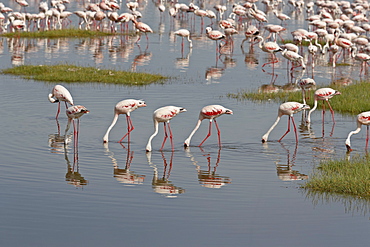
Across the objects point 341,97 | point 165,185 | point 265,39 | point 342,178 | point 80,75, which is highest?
point 265,39

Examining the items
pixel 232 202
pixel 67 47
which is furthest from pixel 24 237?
pixel 67 47

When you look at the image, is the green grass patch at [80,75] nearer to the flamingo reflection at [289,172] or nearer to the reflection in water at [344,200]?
the flamingo reflection at [289,172]

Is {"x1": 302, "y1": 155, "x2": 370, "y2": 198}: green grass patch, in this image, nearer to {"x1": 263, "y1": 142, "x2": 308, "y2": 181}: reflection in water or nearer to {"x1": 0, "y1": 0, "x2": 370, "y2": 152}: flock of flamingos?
{"x1": 263, "y1": 142, "x2": 308, "y2": 181}: reflection in water

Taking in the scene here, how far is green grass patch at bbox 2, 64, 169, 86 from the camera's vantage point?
22203 millimetres

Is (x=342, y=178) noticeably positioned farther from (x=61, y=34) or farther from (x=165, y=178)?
(x=61, y=34)

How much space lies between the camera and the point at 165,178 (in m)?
11.8

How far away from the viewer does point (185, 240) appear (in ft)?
28.9

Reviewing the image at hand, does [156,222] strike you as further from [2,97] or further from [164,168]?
[2,97]

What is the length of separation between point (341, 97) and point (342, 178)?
27.1ft

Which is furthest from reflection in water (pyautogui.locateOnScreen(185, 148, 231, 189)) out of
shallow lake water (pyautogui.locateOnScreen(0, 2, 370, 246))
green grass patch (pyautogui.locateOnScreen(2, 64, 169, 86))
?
green grass patch (pyautogui.locateOnScreen(2, 64, 169, 86))

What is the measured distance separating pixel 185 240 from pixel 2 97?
456 inches

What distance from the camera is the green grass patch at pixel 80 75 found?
874 inches

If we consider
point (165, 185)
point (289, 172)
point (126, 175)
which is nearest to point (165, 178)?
point (165, 185)

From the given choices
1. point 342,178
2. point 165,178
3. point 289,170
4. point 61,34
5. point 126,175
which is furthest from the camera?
point 61,34
